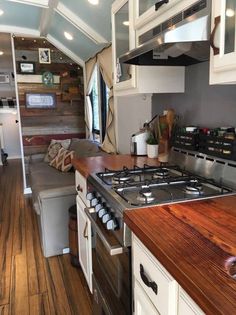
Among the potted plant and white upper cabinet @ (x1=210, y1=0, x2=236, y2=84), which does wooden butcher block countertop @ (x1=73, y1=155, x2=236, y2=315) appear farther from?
the potted plant

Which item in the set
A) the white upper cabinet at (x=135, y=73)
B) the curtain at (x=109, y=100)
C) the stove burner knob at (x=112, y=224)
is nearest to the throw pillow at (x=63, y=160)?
the curtain at (x=109, y=100)

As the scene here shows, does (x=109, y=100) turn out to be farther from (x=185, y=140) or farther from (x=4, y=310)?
(x=4, y=310)

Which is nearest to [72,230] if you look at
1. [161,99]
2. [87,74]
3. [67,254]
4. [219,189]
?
[67,254]

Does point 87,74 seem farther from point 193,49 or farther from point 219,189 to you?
point 219,189

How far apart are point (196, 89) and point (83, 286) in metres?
1.66

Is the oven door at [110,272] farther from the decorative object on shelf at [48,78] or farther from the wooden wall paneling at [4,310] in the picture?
the decorative object on shelf at [48,78]

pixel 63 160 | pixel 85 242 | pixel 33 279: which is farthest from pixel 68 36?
pixel 33 279

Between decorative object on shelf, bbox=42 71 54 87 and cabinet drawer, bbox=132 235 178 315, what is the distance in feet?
13.0

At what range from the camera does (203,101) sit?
1.63 m

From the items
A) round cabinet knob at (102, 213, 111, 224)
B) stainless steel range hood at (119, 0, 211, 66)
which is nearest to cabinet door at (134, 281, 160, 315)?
round cabinet knob at (102, 213, 111, 224)

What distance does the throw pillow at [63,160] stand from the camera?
359cm

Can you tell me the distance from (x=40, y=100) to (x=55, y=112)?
0.31 metres

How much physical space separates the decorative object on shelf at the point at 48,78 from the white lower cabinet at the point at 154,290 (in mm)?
3969

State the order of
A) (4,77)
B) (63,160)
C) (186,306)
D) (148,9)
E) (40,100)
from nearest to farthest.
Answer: (186,306) → (148,9) → (63,160) → (40,100) → (4,77)
